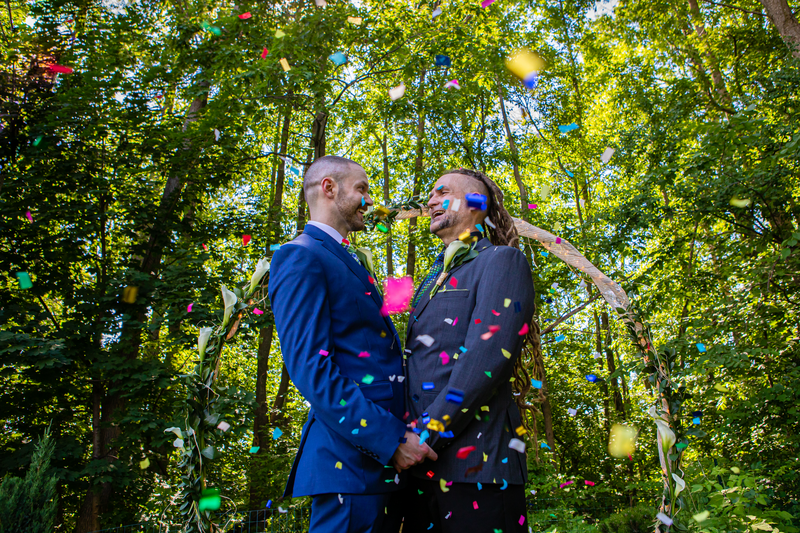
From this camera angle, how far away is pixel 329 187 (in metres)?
2.20

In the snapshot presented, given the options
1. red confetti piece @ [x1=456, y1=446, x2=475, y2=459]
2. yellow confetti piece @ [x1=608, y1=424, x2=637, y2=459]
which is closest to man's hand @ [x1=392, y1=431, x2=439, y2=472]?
red confetti piece @ [x1=456, y1=446, x2=475, y2=459]

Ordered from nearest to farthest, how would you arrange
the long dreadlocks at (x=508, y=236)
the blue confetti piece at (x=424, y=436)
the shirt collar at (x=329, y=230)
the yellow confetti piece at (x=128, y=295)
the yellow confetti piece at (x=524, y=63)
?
1. the blue confetti piece at (x=424, y=436)
2. the shirt collar at (x=329, y=230)
3. the long dreadlocks at (x=508, y=236)
4. the yellow confetti piece at (x=128, y=295)
5. the yellow confetti piece at (x=524, y=63)

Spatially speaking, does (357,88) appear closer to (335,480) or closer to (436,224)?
(436,224)

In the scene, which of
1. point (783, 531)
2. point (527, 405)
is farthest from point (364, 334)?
point (783, 531)

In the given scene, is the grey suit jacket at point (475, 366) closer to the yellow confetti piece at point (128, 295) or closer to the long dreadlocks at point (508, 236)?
the long dreadlocks at point (508, 236)

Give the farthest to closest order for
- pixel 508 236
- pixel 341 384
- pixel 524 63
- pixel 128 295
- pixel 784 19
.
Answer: pixel 524 63, pixel 784 19, pixel 128 295, pixel 508 236, pixel 341 384

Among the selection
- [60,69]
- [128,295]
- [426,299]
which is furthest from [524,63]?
[426,299]

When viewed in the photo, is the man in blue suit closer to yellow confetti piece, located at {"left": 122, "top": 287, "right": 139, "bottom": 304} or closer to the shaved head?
the shaved head

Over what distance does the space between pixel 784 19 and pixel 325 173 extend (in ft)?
A: 28.6

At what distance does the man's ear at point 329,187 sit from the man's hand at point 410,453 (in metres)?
1.07

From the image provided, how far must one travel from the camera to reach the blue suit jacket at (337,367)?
164 cm

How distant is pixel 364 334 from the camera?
189 centimetres

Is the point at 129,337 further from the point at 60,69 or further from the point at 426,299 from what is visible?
the point at 426,299

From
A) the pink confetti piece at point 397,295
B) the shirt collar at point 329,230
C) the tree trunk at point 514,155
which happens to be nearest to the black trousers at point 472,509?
the shirt collar at point 329,230
